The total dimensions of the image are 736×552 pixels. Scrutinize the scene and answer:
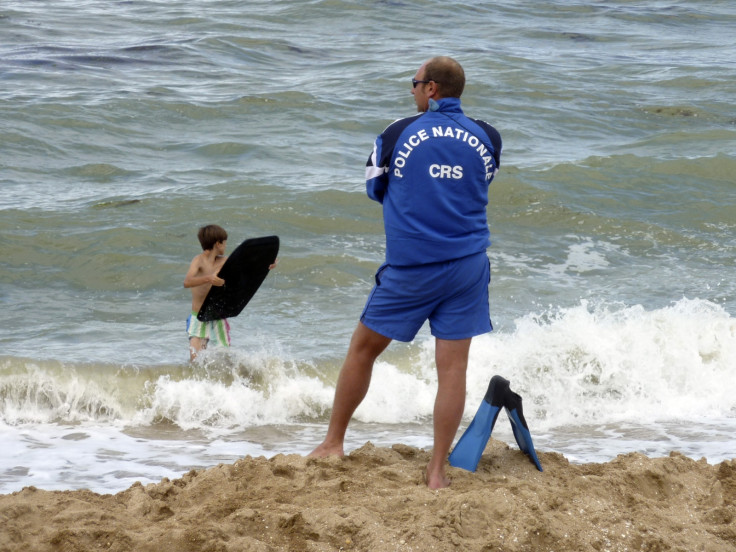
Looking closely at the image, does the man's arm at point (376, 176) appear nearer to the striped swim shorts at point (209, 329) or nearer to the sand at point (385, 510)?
the sand at point (385, 510)

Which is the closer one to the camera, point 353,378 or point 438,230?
point 438,230

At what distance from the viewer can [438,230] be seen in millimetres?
3709

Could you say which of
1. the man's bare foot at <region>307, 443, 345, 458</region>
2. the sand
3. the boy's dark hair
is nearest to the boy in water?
the boy's dark hair

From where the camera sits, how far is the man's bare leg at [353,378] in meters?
3.93

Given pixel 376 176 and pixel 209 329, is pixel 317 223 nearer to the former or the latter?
pixel 209 329

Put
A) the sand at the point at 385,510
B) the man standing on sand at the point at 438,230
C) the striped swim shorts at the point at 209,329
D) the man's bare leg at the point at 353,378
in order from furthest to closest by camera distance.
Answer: the striped swim shorts at the point at 209,329 < the man's bare leg at the point at 353,378 < the man standing on sand at the point at 438,230 < the sand at the point at 385,510

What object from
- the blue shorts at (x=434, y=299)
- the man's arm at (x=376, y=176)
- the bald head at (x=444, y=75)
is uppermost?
the bald head at (x=444, y=75)

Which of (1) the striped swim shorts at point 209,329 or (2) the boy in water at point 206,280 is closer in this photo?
(2) the boy in water at point 206,280

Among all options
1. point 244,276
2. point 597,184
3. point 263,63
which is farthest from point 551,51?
point 244,276

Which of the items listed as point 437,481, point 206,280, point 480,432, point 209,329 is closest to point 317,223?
point 209,329

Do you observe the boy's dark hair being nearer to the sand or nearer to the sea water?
the sea water

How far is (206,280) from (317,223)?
440 cm

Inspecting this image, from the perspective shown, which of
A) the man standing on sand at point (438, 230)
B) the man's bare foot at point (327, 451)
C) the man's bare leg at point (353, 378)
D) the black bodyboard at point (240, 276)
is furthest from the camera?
the black bodyboard at point (240, 276)

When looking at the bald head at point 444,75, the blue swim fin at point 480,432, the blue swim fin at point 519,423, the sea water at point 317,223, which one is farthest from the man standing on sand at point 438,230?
the sea water at point 317,223
